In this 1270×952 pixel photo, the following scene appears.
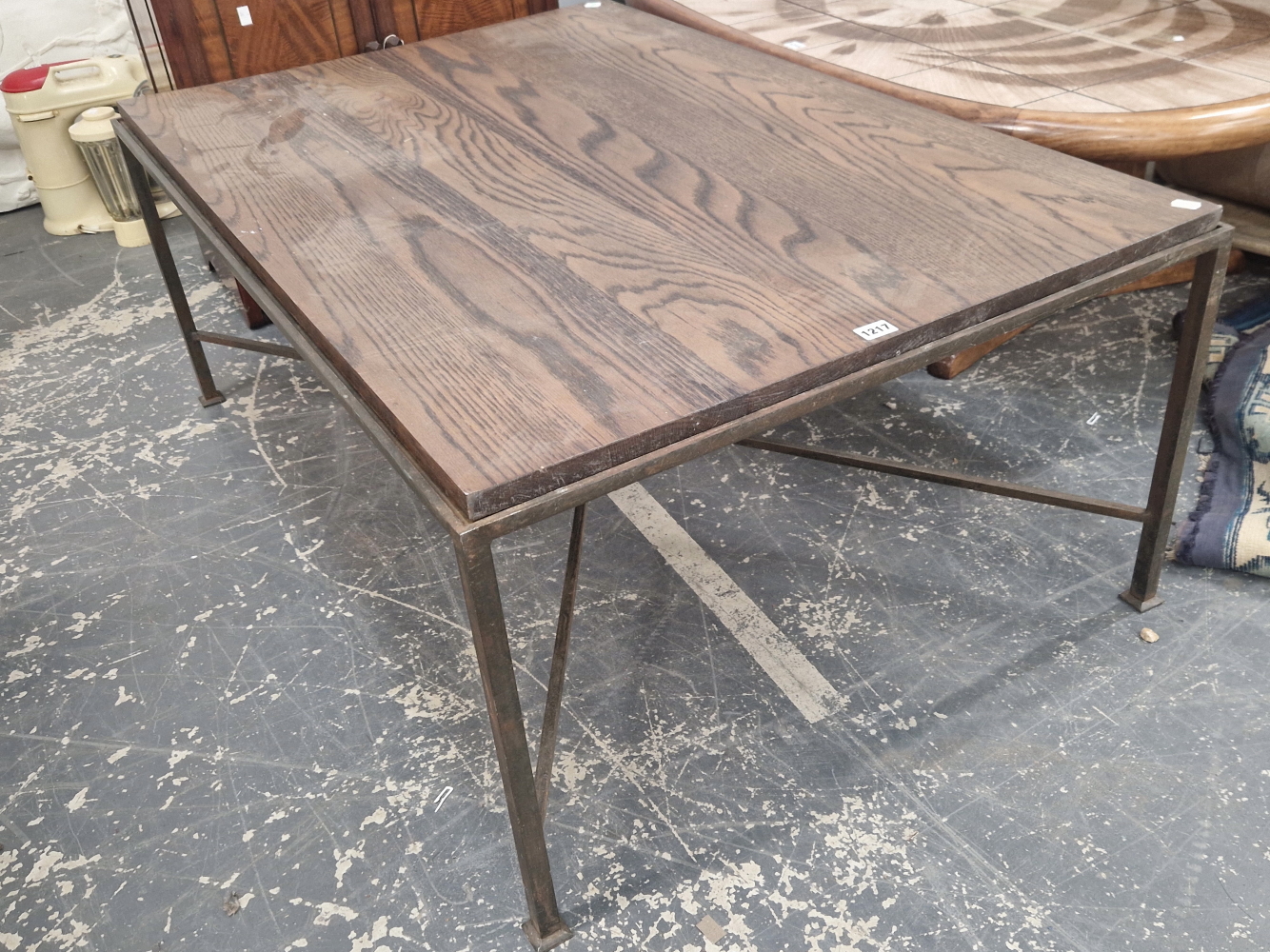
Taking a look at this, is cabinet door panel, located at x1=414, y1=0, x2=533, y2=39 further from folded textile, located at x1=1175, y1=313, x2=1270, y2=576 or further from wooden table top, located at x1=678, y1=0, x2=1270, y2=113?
folded textile, located at x1=1175, y1=313, x2=1270, y2=576

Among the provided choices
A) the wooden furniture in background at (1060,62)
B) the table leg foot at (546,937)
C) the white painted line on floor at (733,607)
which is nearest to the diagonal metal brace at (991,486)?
the white painted line on floor at (733,607)

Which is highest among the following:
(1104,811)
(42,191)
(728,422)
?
(728,422)

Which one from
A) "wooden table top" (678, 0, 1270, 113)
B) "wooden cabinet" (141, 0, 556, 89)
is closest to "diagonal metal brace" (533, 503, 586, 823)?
"wooden table top" (678, 0, 1270, 113)

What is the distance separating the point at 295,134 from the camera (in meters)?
1.91

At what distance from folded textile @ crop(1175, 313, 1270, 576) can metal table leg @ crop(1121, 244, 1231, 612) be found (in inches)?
5.5

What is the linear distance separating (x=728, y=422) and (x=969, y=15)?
189 centimetres

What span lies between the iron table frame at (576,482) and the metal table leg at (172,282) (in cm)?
18

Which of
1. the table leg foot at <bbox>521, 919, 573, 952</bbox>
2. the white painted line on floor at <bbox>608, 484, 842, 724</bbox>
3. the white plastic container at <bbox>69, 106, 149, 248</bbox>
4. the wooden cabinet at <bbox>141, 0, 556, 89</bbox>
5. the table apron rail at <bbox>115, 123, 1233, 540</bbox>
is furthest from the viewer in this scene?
the white plastic container at <bbox>69, 106, 149, 248</bbox>

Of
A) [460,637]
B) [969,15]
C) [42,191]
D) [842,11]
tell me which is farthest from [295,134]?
[42,191]

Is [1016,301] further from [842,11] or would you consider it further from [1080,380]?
[842,11]

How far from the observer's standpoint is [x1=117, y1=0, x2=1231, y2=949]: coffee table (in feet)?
3.84

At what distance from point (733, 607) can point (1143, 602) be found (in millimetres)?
683

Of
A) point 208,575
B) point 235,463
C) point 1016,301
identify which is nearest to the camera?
point 1016,301

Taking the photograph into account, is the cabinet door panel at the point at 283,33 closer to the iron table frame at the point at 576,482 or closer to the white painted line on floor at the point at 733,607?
the iron table frame at the point at 576,482
